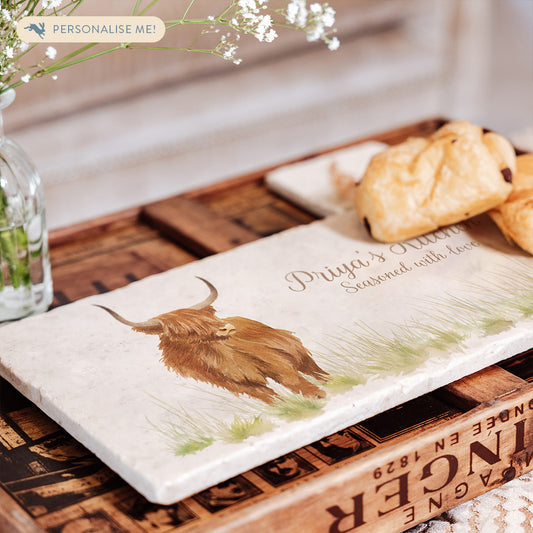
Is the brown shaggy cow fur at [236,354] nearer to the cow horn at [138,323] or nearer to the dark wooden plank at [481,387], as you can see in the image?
the cow horn at [138,323]

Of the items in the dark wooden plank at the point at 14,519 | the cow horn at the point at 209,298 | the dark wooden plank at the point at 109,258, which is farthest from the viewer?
the dark wooden plank at the point at 109,258

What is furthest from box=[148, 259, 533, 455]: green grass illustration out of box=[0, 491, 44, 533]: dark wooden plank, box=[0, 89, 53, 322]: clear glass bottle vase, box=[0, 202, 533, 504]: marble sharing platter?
box=[0, 89, 53, 322]: clear glass bottle vase

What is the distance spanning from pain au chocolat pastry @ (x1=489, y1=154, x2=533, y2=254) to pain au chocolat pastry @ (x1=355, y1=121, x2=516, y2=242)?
1 cm

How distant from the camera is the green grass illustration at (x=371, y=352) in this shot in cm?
59

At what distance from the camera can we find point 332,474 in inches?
22.4

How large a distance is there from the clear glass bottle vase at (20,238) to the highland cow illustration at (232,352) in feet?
0.33

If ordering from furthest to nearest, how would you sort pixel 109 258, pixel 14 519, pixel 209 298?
pixel 109 258 → pixel 209 298 → pixel 14 519

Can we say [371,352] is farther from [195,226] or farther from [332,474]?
[195,226]

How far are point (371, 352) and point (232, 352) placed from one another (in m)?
0.12

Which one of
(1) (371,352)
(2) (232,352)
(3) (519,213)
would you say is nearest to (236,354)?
(2) (232,352)

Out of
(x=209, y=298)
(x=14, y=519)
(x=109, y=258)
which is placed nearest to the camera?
(x=14, y=519)

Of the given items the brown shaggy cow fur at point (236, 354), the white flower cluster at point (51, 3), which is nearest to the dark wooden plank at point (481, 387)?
the brown shaggy cow fur at point (236, 354)

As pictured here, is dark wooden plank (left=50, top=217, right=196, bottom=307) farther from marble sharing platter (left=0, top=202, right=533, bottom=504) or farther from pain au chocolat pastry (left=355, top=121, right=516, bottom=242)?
pain au chocolat pastry (left=355, top=121, right=516, bottom=242)

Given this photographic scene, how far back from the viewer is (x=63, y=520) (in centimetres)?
56
